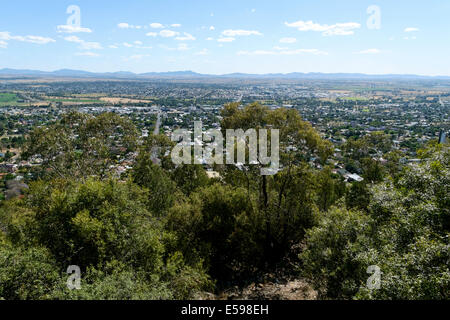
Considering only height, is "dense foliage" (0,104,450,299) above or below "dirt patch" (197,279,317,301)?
above

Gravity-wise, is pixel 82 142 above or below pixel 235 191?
above

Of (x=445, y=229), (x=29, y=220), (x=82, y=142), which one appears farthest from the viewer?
(x=82, y=142)

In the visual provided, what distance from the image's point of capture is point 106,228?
7227mm

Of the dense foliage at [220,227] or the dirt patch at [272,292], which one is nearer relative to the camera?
the dense foliage at [220,227]

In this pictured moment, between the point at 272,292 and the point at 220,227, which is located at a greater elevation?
the point at 220,227

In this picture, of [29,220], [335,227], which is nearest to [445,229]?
[335,227]

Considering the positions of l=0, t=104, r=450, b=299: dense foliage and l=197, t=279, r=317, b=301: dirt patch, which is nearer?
l=0, t=104, r=450, b=299: dense foliage

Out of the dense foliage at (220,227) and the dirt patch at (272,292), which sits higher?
the dense foliage at (220,227)

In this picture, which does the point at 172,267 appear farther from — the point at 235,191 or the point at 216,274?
the point at 235,191

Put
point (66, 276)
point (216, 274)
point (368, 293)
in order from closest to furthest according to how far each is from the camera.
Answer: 1. point (368, 293)
2. point (66, 276)
3. point (216, 274)

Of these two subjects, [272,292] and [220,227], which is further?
[220,227]
